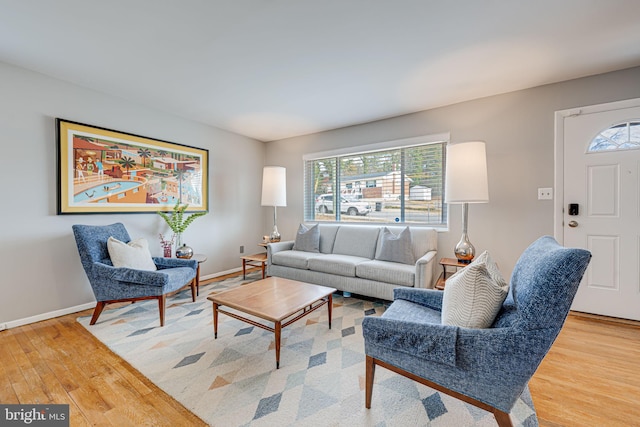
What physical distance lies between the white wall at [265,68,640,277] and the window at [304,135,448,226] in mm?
261

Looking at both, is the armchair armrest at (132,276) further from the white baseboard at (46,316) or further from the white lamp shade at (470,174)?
the white lamp shade at (470,174)

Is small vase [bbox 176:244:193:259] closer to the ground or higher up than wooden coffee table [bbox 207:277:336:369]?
higher up

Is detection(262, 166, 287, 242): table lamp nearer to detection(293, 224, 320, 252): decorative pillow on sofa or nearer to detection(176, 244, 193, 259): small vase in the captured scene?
detection(293, 224, 320, 252): decorative pillow on sofa

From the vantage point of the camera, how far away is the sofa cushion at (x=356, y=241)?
338 centimetres

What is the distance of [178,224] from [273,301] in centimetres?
204

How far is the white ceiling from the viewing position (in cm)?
168

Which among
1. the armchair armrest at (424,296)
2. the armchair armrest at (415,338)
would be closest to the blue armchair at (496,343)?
the armchair armrest at (415,338)

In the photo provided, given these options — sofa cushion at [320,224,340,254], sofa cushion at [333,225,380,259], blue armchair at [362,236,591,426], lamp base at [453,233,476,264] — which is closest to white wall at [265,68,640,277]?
lamp base at [453,233,476,264]

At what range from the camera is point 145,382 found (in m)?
1.61

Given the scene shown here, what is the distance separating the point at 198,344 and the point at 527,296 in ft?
6.99

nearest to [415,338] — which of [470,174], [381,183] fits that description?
[470,174]

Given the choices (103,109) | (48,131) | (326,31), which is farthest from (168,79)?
(326,31)

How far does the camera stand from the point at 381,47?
2061 mm

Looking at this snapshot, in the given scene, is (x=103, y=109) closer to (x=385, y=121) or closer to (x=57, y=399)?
(x=57, y=399)
